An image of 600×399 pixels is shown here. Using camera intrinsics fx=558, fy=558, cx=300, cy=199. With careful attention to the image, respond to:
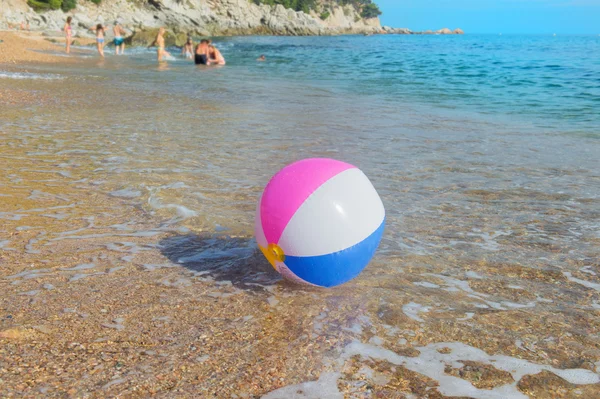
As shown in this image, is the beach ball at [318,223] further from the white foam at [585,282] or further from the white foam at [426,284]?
the white foam at [585,282]

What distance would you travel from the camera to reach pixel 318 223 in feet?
11.8

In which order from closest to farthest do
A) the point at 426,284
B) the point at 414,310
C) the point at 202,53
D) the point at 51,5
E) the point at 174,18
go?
the point at 414,310
the point at 426,284
the point at 202,53
the point at 51,5
the point at 174,18

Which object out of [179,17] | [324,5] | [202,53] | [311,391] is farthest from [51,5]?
[324,5]

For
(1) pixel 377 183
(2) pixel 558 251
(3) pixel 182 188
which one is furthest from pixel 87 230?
(2) pixel 558 251

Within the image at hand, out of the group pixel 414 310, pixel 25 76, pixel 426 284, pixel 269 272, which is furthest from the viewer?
pixel 25 76

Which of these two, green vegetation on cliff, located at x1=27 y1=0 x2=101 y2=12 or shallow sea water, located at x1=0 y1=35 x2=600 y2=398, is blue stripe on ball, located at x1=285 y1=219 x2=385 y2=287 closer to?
shallow sea water, located at x1=0 y1=35 x2=600 y2=398

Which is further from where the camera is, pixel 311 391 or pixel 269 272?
pixel 269 272

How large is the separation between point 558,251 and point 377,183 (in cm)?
249

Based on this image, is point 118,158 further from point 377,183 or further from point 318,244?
point 318,244

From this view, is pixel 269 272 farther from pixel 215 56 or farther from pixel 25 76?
pixel 215 56

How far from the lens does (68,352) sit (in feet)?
9.93

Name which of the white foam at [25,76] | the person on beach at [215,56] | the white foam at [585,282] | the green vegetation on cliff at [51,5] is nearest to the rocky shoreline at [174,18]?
the green vegetation on cliff at [51,5]

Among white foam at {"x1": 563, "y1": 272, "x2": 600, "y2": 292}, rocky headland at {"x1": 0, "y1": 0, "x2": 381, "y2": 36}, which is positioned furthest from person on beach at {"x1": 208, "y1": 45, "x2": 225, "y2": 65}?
white foam at {"x1": 563, "y1": 272, "x2": 600, "y2": 292}

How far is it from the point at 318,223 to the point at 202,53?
24.7 metres
